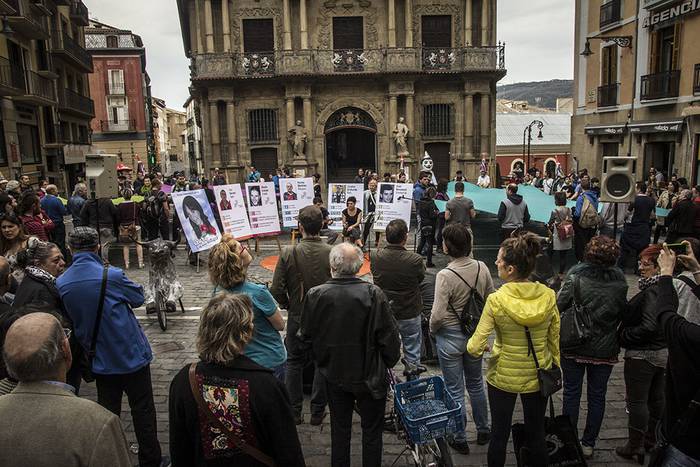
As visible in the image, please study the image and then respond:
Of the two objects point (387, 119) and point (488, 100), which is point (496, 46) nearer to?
point (488, 100)

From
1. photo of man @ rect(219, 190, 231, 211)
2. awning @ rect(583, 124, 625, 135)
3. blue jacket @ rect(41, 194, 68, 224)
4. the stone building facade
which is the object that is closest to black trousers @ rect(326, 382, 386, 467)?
photo of man @ rect(219, 190, 231, 211)

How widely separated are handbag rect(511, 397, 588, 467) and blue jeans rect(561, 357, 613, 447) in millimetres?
187

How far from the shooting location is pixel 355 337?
3725 millimetres

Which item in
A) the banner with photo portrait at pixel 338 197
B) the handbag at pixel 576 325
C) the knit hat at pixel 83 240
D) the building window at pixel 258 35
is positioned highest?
the building window at pixel 258 35

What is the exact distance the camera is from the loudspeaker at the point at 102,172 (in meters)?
9.79

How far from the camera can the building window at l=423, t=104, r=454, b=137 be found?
2791 centimetres

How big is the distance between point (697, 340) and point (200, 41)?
28203 millimetres

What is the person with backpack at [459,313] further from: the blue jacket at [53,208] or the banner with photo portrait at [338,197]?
the blue jacket at [53,208]

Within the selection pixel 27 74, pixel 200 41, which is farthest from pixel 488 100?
pixel 27 74

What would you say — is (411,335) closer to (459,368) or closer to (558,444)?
(459,368)

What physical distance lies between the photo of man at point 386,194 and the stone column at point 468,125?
53.8 ft

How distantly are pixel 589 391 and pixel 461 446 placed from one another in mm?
1139

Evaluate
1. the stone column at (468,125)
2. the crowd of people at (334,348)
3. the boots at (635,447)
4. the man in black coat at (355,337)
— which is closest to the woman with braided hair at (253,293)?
the crowd of people at (334,348)

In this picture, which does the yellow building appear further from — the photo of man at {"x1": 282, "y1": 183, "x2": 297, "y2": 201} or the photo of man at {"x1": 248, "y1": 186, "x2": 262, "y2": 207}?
the photo of man at {"x1": 248, "y1": 186, "x2": 262, "y2": 207}
